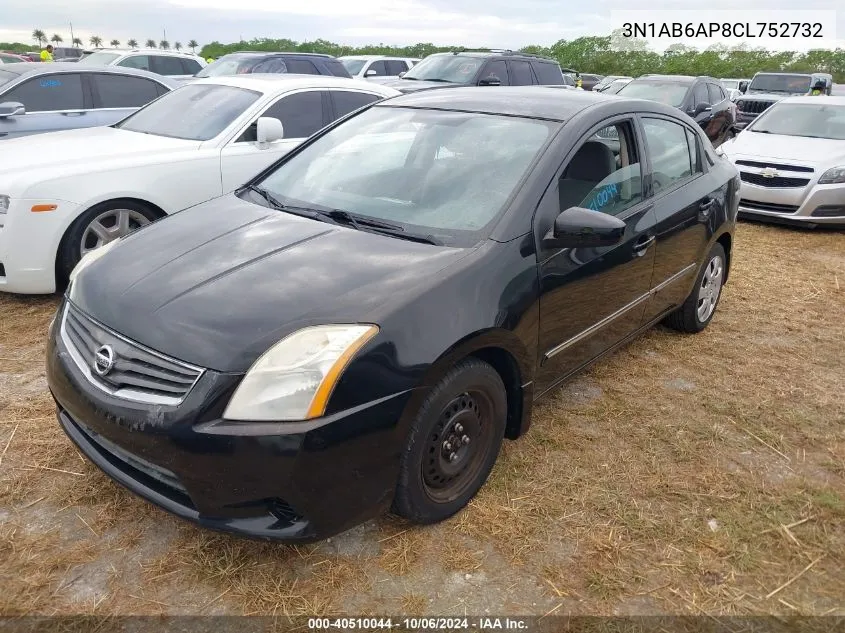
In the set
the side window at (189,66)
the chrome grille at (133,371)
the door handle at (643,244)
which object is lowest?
the chrome grille at (133,371)

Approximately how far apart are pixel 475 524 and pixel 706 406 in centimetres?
178

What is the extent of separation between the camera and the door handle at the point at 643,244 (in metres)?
3.46

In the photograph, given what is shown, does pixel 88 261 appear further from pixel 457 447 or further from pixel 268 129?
pixel 268 129

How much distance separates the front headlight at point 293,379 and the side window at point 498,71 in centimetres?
979

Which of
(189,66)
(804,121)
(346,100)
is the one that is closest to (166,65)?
(189,66)

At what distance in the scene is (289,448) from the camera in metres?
2.08

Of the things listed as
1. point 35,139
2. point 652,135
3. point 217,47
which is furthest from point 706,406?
point 217,47

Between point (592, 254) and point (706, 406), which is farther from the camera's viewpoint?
point (706, 406)

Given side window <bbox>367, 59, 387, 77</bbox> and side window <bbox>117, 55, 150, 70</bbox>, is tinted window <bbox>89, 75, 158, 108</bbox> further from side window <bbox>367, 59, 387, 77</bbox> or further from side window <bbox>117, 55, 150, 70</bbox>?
side window <bbox>367, 59, 387, 77</bbox>

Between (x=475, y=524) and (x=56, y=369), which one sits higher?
(x=56, y=369)

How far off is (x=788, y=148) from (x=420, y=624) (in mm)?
8125

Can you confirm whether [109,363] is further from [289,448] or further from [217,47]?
[217,47]

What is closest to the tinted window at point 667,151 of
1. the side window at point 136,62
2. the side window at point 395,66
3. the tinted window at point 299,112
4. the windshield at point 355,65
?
the tinted window at point 299,112

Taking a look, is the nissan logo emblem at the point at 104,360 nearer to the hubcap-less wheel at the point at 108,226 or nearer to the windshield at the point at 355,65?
the hubcap-less wheel at the point at 108,226
